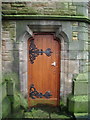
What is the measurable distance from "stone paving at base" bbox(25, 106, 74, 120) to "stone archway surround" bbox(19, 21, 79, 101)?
440 millimetres

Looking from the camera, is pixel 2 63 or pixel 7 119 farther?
pixel 2 63

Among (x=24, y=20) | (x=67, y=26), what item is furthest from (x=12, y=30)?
(x=67, y=26)

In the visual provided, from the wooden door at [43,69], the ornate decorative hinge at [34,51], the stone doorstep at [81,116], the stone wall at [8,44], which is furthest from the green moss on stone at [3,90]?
the stone doorstep at [81,116]

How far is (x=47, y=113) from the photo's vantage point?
360 cm

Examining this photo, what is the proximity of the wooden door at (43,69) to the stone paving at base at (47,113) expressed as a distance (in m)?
0.19

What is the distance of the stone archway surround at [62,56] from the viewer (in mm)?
3588

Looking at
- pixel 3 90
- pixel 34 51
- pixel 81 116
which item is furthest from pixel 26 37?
pixel 81 116

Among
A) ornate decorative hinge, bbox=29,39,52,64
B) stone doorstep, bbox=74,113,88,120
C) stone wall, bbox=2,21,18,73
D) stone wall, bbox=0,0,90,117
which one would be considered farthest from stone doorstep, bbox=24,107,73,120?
ornate decorative hinge, bbox=29,39,52,64

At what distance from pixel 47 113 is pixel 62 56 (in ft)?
5.28

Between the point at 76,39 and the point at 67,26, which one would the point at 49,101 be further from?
the point at 67,26

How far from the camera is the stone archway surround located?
359cm

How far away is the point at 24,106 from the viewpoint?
3.71m

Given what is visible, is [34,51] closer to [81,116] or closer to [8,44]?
[8,44]

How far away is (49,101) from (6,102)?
1.28m
